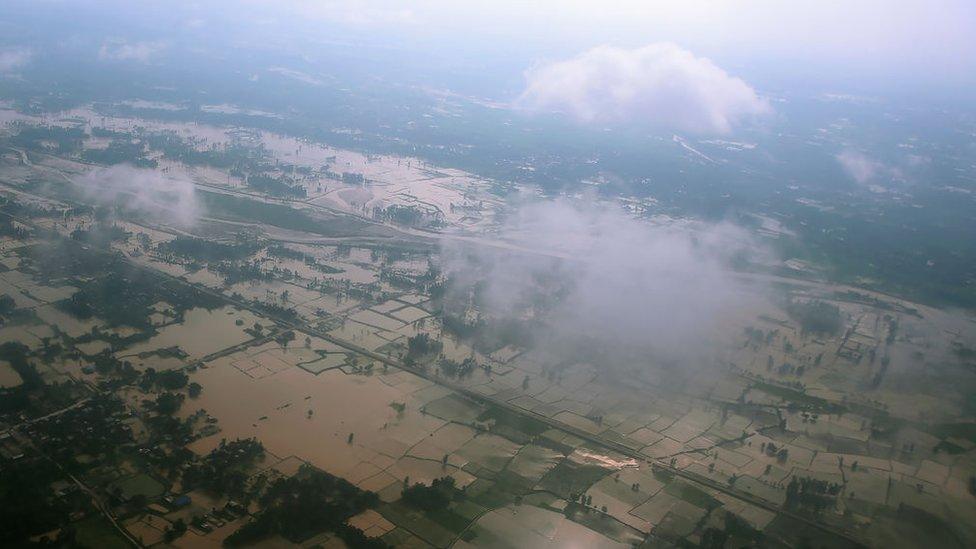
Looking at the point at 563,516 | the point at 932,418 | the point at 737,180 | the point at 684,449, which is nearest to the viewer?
the point at 563,516

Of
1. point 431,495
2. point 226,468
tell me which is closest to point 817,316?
point 431,495

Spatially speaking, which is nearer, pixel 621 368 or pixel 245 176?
pixel 621 368

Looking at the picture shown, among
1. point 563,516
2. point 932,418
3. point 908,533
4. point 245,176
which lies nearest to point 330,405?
point 563,516

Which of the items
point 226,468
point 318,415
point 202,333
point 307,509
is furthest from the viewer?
point 202,333

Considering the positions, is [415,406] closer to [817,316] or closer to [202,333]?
[202,333]

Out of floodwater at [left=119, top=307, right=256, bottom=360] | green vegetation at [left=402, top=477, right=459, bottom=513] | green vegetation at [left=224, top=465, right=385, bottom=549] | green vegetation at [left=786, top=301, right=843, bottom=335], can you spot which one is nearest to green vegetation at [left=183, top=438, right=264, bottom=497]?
green vegetation at [left=224, top=465, right=385, bottom=549]

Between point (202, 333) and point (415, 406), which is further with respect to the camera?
point (202, 333)

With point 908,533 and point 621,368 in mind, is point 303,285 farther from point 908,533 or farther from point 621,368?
point 908,533

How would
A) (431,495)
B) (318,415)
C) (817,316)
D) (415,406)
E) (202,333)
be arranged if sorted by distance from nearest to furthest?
(431,495), (318,415), (415,406), (202,333), (817,316)
